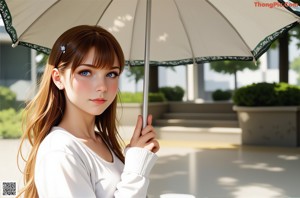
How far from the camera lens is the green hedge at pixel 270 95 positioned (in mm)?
9625

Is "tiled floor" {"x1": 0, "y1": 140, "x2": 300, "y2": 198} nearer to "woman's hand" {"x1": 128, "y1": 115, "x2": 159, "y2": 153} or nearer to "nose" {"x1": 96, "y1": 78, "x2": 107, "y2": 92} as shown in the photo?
"woman's hand" {"x1": 128, "y1": 115, "x2": 159, "y2": 153}

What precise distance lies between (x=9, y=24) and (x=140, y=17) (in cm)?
92

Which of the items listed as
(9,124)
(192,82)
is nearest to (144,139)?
(9,124)

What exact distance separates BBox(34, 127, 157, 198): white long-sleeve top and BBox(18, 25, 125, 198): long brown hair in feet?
0.25

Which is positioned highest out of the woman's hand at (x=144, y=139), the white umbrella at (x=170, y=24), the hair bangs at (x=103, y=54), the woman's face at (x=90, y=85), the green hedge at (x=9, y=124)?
the white umbrella at (x=170, y=24)

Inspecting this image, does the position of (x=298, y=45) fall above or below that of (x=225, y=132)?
above

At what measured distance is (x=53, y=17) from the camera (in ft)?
8.15

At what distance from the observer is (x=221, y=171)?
6691 millimetres

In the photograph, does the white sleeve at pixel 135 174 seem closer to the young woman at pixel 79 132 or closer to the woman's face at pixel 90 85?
the young woman at pixel 79 132

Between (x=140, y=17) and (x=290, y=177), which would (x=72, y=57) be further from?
(x=290, y=177)

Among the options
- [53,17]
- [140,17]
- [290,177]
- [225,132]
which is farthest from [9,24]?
[225,132]

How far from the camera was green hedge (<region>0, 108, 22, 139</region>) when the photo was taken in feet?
39.5

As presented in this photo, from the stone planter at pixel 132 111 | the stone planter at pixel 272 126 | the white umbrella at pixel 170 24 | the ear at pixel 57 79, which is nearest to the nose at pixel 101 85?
the ear at pixel 57 79

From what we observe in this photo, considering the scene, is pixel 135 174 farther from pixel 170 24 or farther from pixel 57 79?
pixel 170 24
